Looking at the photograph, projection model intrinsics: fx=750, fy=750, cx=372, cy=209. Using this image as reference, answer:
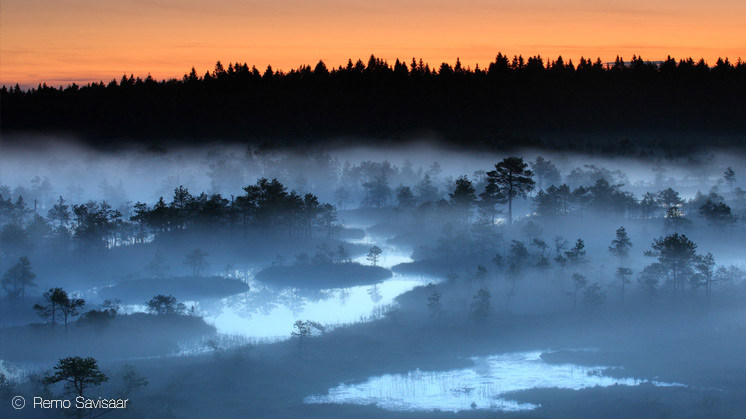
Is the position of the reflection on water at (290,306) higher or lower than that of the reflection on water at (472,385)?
higher

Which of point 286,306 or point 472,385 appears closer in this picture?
point 472,385

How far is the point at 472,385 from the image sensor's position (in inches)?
1726

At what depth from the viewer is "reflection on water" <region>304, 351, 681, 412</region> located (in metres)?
41.3

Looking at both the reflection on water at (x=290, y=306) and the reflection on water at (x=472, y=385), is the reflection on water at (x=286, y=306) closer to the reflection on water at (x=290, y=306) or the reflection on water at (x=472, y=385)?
the reflection on water at (x=290, y=306)

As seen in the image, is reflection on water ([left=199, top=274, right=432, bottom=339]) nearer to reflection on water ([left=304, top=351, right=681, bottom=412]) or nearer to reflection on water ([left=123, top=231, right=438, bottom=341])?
reflection on water ([left=123, top=231, right=438, bottom=341])

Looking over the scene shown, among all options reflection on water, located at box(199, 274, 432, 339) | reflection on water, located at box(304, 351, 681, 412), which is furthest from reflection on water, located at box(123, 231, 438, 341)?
reflection on water, located at box(304, 351, 681, 412)

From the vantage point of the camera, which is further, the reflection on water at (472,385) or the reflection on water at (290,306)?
the reflection on water at (290,306)

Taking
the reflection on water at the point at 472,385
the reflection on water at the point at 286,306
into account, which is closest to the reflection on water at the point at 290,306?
the reflection on water at the point at 286,306

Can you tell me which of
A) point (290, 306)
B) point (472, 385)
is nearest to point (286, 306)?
point (290, 306)

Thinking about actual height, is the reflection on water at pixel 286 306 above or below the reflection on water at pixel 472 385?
above

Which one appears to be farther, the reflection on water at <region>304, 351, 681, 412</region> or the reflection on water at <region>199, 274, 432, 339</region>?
the reflection on water at <region>199, 274, 432, 339</region>

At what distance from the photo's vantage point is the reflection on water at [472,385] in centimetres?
4131

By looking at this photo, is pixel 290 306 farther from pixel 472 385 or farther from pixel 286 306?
pixel 472 385

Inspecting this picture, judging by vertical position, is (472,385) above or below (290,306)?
below
